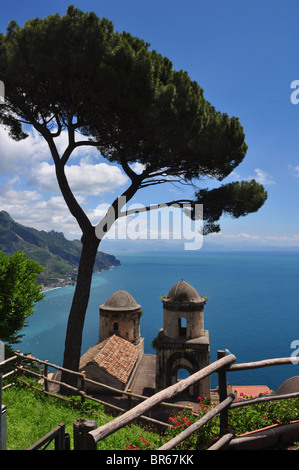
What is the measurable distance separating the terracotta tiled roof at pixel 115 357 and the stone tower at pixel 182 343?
8.53 feet

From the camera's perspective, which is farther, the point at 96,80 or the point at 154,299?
the point at 154,299

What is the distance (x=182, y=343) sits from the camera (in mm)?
17078

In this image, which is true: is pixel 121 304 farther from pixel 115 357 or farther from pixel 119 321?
pixel 115 357

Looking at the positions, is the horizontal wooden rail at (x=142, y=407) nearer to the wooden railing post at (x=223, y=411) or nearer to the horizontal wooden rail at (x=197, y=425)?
the wooden railing post at (x=223, y=411)

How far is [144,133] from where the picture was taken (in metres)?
10.7

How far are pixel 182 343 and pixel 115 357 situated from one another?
5.54m

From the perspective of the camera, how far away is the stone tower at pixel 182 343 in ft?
55.5

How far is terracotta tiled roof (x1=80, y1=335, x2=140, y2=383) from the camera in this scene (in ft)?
58.6

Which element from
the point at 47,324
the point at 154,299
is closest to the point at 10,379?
the point at 47,324

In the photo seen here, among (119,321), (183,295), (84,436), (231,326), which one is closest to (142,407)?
(84,436)
